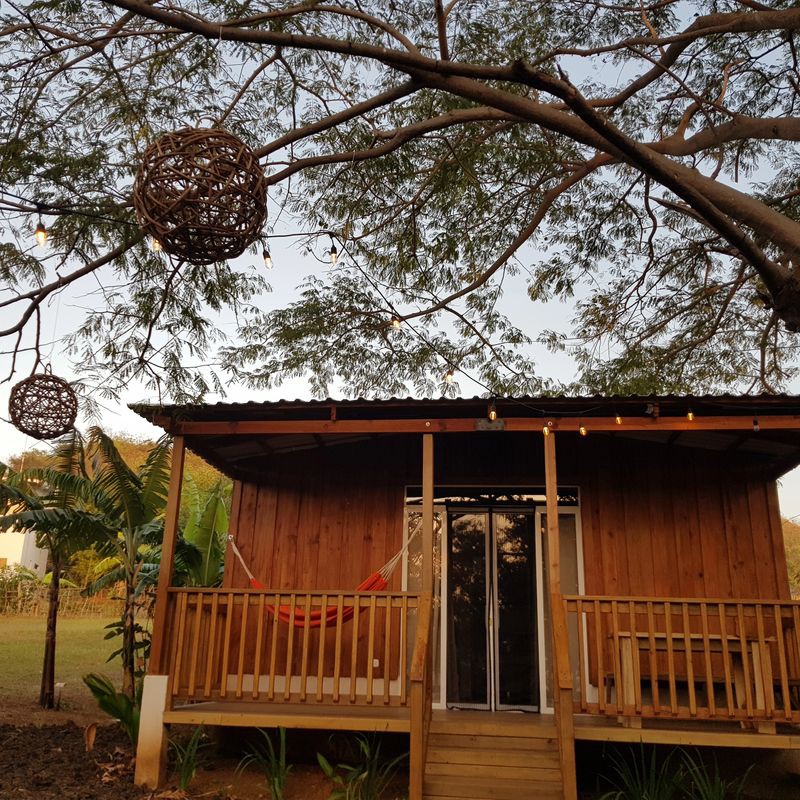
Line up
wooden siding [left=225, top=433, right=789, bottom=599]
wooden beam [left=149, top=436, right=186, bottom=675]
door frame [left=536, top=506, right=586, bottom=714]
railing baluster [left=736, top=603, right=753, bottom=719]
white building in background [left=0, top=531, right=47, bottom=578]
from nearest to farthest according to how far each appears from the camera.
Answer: railing baluster [left=736, top=603, right=753, bottom=719] < wooden beam [left=149, top=436, right=186, bottom=675] < door frame [left=536, top=506, right=586, bottom=714] < wooden siding [left=225, top=433, right=789, bottom=599] < white building in background [left=0, top=531, right=47, bottom=578]

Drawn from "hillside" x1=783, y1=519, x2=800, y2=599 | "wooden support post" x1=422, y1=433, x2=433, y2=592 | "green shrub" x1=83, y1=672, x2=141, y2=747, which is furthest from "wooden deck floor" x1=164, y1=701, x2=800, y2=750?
"hillside" x1=783, y1=519, x2=800, y2=599

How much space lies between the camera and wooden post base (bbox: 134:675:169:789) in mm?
6219

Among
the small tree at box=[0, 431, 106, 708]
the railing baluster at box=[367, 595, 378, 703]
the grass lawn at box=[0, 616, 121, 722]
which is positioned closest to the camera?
the railing baluster at box=[367, 595, 378, 703]

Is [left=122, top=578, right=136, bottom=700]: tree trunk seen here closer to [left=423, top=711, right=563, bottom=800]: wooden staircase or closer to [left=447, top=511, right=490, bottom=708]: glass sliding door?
[left=447, top=511, right=490, bottom=708]: glass sliding door

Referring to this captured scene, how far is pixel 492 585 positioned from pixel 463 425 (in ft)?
7.25

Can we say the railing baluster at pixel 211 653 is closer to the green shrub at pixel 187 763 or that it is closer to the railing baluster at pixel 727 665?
the green shrub at pixel 187 763

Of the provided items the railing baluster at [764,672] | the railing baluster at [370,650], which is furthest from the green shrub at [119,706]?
the railing baluster at [764,672]

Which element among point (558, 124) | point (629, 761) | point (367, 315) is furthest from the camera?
point (367, 315)

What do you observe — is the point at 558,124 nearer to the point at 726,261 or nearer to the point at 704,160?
the point at 704,160

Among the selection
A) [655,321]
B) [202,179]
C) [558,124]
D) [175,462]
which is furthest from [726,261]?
[202,179]

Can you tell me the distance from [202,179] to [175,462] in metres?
3.79

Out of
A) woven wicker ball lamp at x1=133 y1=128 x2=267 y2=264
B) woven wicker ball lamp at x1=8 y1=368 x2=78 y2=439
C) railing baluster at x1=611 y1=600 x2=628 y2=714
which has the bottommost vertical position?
railing baluster at x1=611 y1=600 x2=628 y2=714

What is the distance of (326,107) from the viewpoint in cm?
701

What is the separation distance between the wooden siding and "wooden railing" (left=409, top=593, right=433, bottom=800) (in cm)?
200
